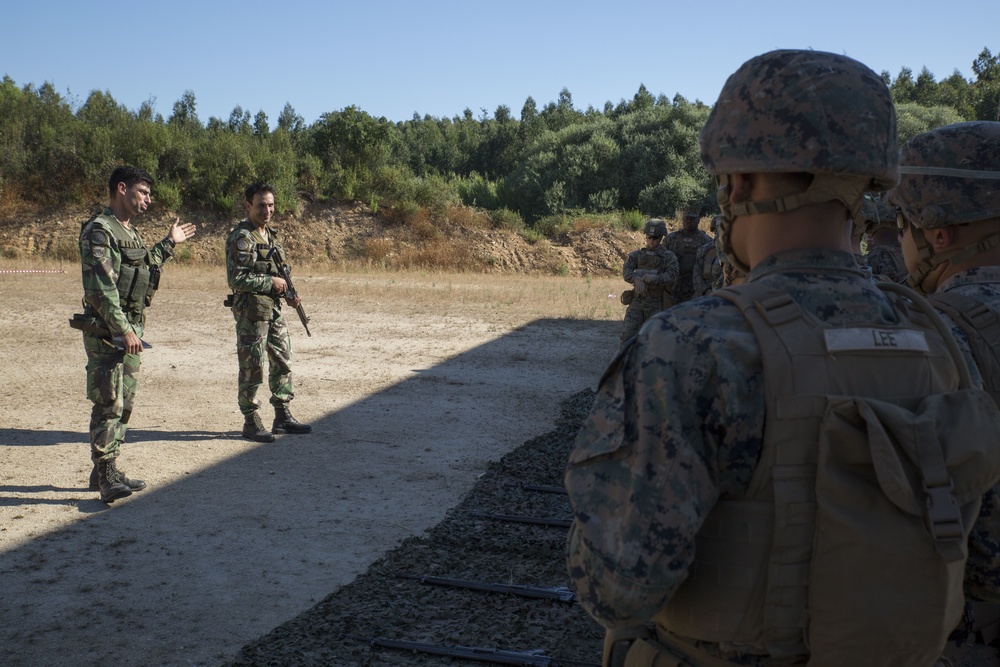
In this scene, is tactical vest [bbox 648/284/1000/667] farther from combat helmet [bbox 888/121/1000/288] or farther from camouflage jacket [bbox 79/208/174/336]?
camouflage jacket [bbox 79/208/174/336]

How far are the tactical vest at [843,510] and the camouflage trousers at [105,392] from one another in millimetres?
5202

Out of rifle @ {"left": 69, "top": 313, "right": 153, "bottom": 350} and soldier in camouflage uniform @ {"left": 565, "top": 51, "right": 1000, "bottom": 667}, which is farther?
rifle @ {"left": 69, "top": 313, "right": 153, "bottom": 350}

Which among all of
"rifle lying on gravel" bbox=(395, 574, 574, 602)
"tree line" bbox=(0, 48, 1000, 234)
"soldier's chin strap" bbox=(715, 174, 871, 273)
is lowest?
"rifle lying on gravel" bbox=(395, 574, 574, 602)

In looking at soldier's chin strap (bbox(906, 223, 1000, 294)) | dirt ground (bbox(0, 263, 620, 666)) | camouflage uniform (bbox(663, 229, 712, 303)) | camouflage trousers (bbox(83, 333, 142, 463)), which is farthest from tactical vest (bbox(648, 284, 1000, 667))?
camouflage uniform (bbox(663, 229, 712, 303))

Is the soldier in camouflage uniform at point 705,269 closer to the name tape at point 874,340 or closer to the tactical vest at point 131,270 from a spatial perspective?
the tactical vest at point 131,270

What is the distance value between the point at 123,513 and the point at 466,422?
3.41 metres

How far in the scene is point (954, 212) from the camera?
263cm

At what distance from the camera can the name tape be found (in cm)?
159

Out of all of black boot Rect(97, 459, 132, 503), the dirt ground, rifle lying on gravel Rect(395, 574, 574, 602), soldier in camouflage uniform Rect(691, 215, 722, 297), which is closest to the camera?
the dirt ground

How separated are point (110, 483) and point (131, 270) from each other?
1.42 m

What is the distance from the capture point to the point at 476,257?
28.2m

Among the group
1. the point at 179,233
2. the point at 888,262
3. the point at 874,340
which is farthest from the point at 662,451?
the point at 179,233

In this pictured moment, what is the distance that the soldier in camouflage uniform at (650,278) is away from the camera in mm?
10781

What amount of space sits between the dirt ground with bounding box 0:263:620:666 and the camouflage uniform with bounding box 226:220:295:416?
58cm
